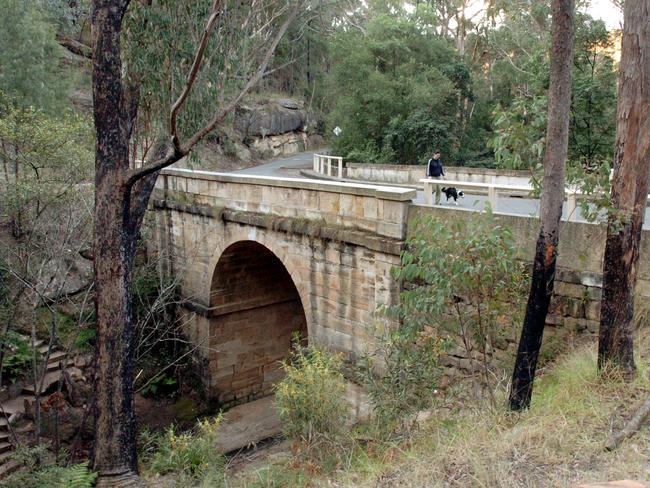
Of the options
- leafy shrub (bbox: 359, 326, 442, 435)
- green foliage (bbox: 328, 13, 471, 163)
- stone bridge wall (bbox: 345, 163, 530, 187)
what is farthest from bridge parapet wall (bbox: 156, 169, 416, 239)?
green foliage (bbox: 328, 13, 471, 163)

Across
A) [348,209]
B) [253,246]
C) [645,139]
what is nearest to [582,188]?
[645,139]

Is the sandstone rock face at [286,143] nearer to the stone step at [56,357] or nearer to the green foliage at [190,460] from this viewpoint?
the stone step at [56,357]

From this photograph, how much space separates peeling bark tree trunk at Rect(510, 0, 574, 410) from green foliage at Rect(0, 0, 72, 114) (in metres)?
17.1

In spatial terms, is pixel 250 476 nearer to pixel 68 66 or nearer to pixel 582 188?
pixel 582 188

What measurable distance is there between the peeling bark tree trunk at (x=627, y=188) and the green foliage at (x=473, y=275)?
879mm

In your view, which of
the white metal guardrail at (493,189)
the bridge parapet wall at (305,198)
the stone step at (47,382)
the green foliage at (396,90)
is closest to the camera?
the white metal guardrail at (493,189)

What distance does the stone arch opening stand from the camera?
14.4m

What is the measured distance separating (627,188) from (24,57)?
1924 centimetres

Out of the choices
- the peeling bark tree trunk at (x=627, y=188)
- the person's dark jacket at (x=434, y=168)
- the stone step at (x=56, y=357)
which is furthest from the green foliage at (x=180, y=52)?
the stone step at (x=56, y=357)

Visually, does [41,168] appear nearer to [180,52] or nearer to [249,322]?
[180,52]

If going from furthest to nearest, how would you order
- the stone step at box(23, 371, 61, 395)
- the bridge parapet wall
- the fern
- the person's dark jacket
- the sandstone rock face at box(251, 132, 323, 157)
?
the sandstone rock face at box(251, 132, 323, 157), the person's dark jacket, the stone step at box(23, 371, 61, 395), the bridge parapet wall, the fern

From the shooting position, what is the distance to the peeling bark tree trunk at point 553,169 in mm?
4684

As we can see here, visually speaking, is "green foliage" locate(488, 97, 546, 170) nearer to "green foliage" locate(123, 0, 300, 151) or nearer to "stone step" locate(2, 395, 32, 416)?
"green foliage" locate(123, 0, 300, 151)

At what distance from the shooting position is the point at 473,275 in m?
5.41
